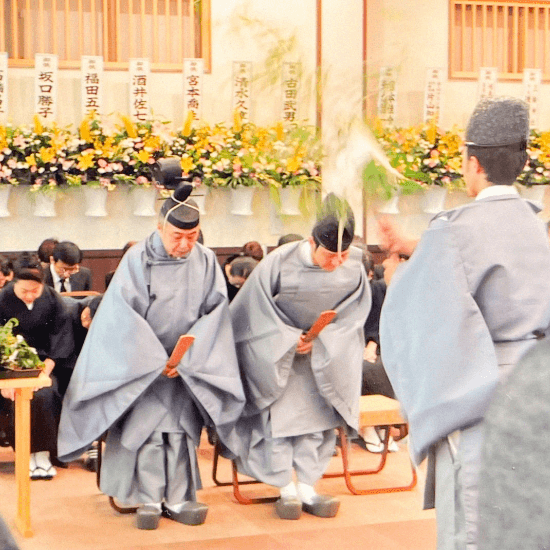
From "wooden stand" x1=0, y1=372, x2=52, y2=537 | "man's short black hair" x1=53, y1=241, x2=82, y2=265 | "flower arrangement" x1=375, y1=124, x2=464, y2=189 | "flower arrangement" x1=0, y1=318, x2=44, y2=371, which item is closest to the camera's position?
"wooden stand" x1=0, y1=372, x2=52, y2=537

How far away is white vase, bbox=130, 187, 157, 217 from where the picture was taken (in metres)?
8.73

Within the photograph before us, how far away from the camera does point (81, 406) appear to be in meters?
5.04

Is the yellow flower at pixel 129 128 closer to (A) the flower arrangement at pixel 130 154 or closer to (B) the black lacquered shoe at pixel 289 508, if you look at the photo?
(A) the flower arrangement at pixel 130 154

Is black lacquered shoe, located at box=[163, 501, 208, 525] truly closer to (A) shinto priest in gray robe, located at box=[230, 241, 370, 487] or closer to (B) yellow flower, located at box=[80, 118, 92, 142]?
(A) shinto priest in gray robe, located at box=[230, 241, 370, 487]

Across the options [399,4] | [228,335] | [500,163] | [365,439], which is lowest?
[365,439]

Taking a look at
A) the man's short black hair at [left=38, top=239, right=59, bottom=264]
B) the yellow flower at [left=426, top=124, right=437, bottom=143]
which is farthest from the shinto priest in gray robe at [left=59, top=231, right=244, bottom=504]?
the yellow flower at [left=426, top=124, right=437, bottom=143]

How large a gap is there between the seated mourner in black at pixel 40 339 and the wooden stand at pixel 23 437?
109cm

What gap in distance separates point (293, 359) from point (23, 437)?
4.66 feet

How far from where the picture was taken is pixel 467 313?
106 inches

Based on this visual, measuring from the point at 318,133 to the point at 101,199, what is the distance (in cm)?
636

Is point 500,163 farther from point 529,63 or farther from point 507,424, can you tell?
point 529,63

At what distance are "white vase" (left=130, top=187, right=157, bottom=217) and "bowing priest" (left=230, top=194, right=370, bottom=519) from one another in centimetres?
365

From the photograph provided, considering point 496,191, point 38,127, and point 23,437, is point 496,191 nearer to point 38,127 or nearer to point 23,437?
point 23,437

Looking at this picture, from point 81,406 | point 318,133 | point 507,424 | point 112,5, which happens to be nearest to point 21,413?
point 81,406
